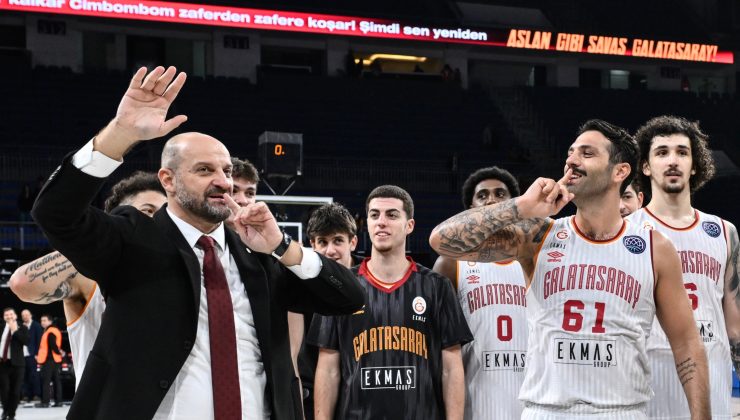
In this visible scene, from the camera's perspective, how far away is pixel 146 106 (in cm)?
319

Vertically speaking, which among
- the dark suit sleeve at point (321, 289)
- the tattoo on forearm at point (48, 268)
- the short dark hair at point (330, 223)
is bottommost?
the dark suit sleeve at point (321, 289)

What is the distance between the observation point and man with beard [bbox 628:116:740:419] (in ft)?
16.5

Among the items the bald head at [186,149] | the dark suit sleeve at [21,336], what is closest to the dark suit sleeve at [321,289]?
the bald head at [186,149]

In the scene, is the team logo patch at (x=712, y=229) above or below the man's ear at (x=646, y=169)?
below

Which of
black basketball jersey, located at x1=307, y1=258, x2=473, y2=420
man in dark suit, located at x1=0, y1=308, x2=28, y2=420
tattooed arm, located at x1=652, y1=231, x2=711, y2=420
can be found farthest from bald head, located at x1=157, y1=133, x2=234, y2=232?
man in dark suit, located at x1=0, y1=308, x2=28, y2=420

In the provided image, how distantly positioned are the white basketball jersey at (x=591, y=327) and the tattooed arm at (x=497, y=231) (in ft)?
0.39

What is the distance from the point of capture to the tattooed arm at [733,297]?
5.23 metres

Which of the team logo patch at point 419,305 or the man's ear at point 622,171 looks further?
the team logo patch at point 419,305

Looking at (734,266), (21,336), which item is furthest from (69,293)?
(21,336)

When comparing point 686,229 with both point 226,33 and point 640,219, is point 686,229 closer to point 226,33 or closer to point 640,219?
point 640,219

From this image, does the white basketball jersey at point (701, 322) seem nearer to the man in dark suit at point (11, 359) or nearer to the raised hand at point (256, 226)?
the raised hand at point (256, 226)

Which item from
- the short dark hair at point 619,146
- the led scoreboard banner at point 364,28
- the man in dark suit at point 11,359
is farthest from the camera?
the led scoreboard banner at point 364,28

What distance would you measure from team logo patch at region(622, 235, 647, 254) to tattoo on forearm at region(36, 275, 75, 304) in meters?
2.50

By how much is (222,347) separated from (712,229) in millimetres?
3120
